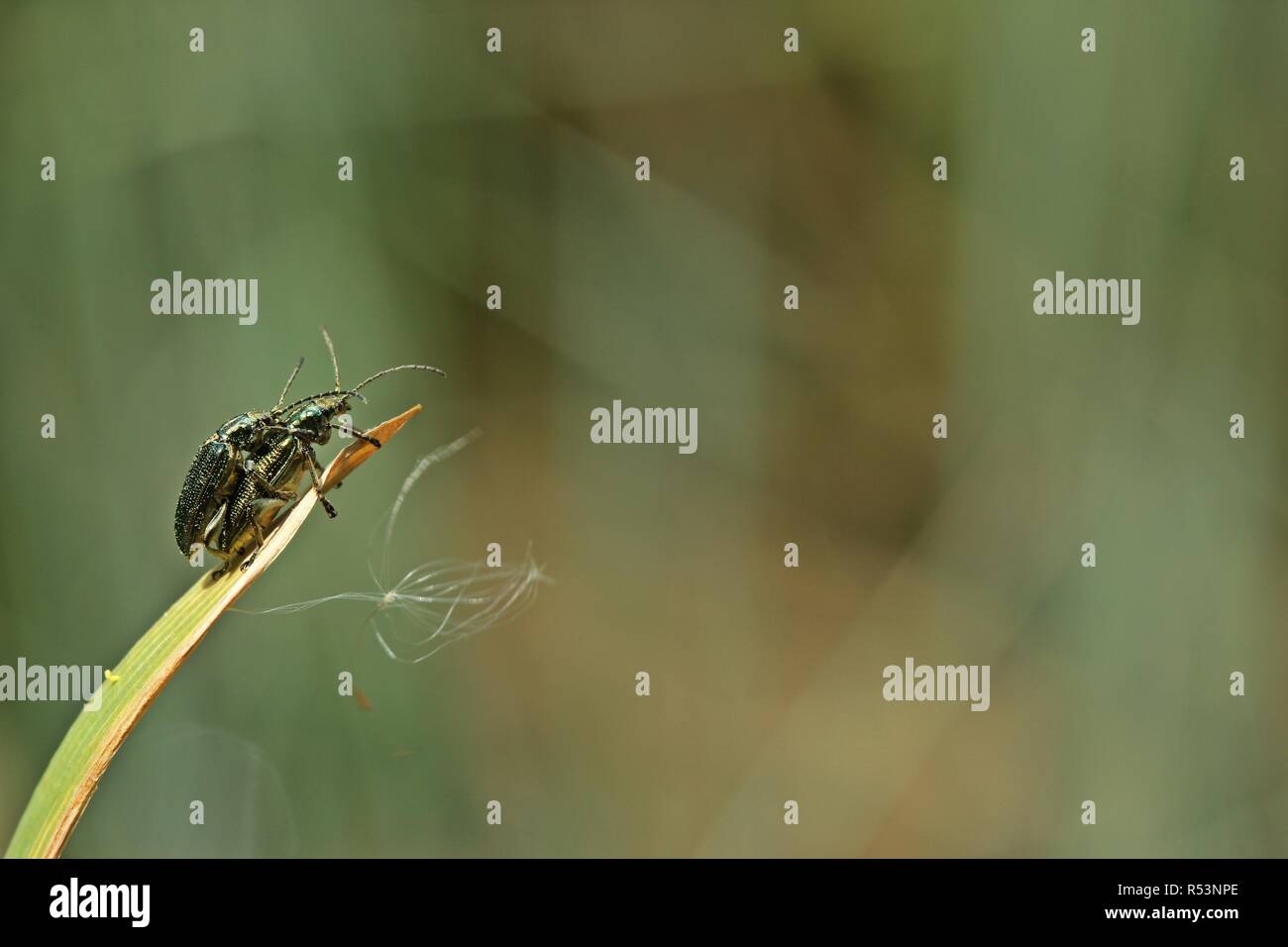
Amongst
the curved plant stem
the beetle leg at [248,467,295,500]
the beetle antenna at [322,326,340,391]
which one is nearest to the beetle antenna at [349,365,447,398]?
the beetle antenna at [322,326,340,391]

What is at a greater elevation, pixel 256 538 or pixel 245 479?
pixel 245 479

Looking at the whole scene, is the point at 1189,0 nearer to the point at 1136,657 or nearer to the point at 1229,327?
the point at 1229,327

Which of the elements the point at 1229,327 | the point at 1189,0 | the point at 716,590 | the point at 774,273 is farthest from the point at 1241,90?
the point at 716,590
